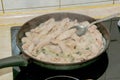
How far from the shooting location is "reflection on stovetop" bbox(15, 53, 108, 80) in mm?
938

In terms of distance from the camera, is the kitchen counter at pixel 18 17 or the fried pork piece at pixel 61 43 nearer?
the fried pork piece at pixel 61 43

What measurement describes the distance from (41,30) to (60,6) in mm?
215

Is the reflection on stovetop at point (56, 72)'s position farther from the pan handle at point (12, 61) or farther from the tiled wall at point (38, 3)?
the tiled wall at point (38, 3)

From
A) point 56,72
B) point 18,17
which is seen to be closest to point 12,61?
point 56,72

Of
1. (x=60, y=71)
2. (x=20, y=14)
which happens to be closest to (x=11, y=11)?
(x=20, y=14)

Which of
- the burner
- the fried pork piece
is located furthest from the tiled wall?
the burner

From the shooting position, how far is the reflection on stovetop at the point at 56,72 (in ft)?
3.08

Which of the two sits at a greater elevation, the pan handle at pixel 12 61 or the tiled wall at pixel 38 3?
the tiled wall at pixel 38 3

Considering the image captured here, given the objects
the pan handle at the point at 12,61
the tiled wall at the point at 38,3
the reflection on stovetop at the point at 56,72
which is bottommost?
the reflection on stovetop at the point at 56,72

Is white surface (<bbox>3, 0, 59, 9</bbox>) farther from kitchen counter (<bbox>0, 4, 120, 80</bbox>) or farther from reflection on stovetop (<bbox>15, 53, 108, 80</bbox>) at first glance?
reflection on stovetop (<bbox>15, 53, 108, 80</bbox>)

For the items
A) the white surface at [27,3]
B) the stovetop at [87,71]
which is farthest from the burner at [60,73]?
the white surface at [27,3]

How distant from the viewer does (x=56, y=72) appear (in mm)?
950

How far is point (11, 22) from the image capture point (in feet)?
3.91

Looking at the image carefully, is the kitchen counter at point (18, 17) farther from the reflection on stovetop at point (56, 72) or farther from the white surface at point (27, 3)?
the reflection on stovetop at point (56, 72)
